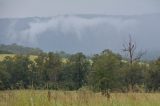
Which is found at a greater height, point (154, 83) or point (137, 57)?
point (137, 57)

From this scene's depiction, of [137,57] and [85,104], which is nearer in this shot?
[85,104]

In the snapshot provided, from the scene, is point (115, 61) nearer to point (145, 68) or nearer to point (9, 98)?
point (145, 68)

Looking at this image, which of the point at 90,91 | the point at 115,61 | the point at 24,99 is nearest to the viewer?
the point at 24,99

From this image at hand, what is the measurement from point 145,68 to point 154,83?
8263 mm

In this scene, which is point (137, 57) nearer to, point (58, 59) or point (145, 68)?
point (145, 68)

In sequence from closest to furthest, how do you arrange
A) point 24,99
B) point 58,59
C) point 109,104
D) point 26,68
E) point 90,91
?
1. point 24,99
2. point 109,104
3. point 90,91
4. point 26,68
5. point 58,59

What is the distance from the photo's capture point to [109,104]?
6.71m

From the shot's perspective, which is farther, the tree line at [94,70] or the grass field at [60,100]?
the tree line at [94,70]

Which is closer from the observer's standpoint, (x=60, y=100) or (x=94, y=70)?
(x=60, y=100)

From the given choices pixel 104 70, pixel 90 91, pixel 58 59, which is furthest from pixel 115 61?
pixel 90 91

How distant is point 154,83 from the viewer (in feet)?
261

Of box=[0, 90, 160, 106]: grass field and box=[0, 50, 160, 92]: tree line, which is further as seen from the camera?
box=[0, 50, 160, 92]: tree line

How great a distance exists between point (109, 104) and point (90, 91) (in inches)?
44.1

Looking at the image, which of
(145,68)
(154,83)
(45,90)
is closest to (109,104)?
(45,90)
